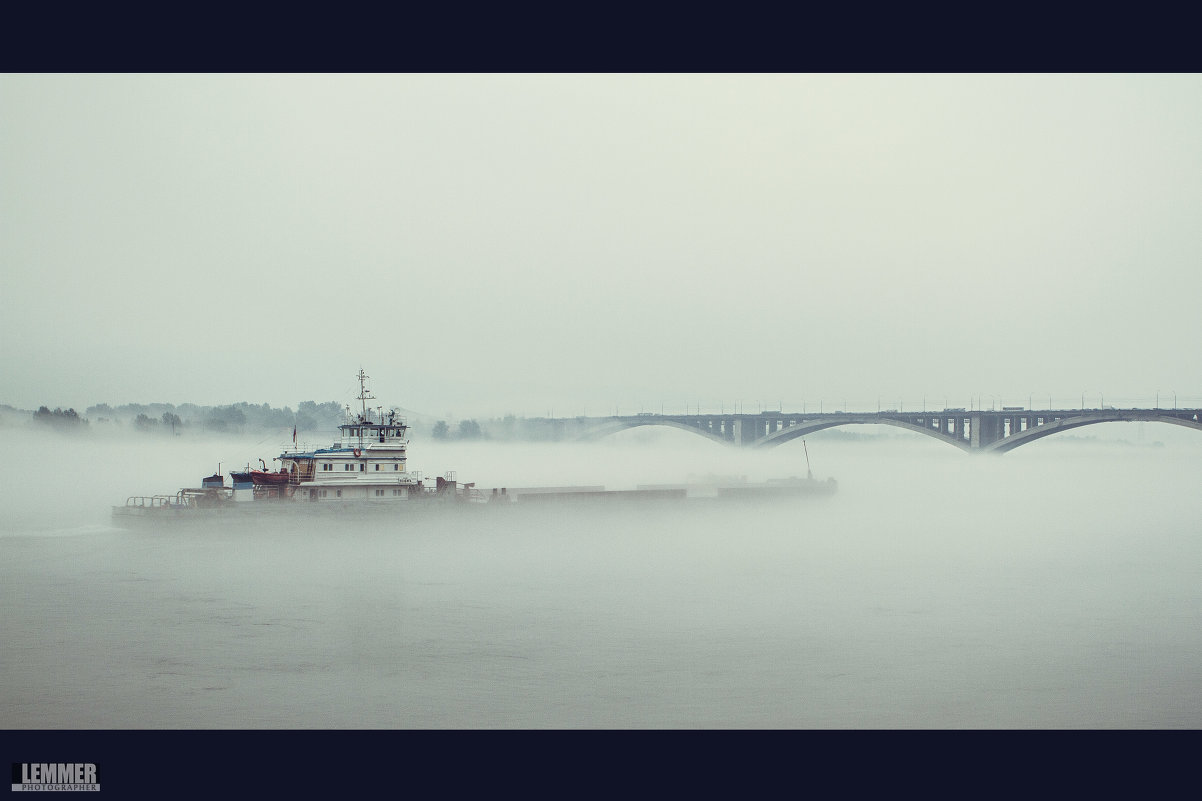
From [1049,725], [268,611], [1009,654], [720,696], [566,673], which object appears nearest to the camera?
[1049,725]

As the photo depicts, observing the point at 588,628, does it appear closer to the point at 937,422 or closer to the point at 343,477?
the point at 343,477

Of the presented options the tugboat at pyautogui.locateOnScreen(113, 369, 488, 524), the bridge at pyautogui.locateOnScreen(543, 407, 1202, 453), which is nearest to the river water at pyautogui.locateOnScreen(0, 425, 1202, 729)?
the tugboat at pyautogui.locateOnScreen(113, 369, 488, 524)

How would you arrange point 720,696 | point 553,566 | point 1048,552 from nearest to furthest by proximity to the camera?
point 720,696 < point 553,566 < point 1048,552

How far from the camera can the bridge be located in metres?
64.2

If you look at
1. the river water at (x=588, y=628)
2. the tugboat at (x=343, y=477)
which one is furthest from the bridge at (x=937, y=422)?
the tugboat at (x=343, y=477)

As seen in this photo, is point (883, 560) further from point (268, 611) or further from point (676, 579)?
point (268, 611)

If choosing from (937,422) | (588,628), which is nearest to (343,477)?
(588,628)

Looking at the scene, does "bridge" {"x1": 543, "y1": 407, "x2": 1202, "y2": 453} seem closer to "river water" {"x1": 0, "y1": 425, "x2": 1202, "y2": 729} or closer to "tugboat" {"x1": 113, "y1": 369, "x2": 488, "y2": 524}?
"river water" {"x1": 0, "y1": 425, "x2": 1202, "y2": 729}

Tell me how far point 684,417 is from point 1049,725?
242ft

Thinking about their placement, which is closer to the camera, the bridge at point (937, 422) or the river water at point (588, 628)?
the river water at point (588, 628)

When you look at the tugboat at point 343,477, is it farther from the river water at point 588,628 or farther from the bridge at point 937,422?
the bridge at point 937,422

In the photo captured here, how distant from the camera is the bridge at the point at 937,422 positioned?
6419 cm

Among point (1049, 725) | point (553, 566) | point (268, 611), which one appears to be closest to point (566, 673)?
point (1049, 725)

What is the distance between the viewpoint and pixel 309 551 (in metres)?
30.2
